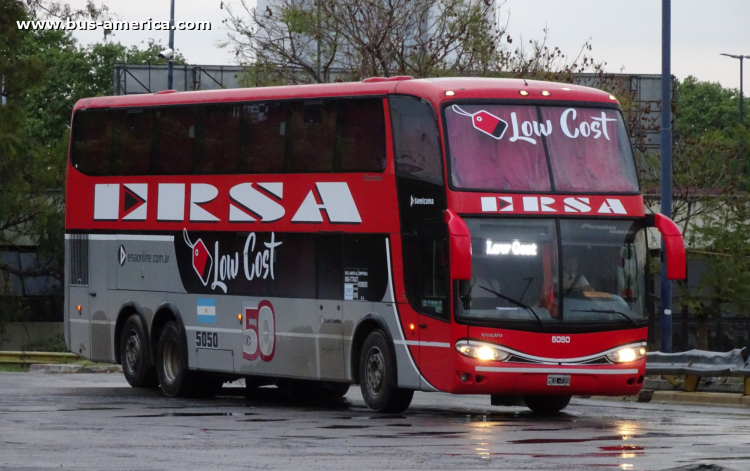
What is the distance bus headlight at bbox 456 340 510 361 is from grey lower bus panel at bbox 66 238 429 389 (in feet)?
2.57

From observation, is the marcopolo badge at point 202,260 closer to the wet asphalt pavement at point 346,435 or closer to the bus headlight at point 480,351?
the wet asphalt pavement at point 346,435

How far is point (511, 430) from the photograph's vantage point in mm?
15969

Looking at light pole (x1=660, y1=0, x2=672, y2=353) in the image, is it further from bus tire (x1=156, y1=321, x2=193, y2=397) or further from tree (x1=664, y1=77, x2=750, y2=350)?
tree (x1=664, y1=77, x2=750, y2=350)

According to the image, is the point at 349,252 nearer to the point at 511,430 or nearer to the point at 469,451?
the point at 511,430

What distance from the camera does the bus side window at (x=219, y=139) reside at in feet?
69.3

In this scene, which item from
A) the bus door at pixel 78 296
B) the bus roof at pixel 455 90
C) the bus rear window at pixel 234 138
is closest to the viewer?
the bus roof at pixel 455 90

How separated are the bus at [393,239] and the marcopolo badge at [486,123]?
0.09ft

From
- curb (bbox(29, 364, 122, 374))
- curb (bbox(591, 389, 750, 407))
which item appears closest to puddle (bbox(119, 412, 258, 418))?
curb (bbox(591, 389, 750, 407))

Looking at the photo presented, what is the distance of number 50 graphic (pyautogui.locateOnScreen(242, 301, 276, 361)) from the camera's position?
2055cm

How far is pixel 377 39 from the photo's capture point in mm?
37750

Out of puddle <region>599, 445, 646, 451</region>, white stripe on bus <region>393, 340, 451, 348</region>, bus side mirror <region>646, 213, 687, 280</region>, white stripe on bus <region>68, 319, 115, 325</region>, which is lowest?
puddle <region>599, 445, 646, 451</region>

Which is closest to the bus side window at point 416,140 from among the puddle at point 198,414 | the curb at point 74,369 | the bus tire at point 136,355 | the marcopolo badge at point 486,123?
the marcopolo badge at point 486,123

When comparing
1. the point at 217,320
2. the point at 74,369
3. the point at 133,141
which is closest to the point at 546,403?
the point at 217,320

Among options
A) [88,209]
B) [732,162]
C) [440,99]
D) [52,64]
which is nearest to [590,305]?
[440,99]
